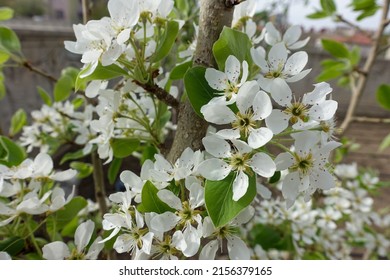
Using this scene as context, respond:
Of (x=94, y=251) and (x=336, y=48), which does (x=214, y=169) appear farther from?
(x=336, y=48)

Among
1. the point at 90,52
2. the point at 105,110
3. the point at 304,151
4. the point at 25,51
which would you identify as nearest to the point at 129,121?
the point at 105,110

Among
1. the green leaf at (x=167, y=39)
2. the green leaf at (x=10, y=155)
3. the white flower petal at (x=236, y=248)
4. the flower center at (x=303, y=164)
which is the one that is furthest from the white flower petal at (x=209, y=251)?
the green leaf at (x=10, y=155)

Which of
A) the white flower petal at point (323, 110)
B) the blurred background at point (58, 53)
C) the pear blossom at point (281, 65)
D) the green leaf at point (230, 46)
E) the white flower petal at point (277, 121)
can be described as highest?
the green leaf at point (230, 46)

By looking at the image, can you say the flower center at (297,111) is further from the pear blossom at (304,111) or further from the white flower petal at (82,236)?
the white flower petal at (82,236)

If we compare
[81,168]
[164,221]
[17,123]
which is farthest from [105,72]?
[17,123]

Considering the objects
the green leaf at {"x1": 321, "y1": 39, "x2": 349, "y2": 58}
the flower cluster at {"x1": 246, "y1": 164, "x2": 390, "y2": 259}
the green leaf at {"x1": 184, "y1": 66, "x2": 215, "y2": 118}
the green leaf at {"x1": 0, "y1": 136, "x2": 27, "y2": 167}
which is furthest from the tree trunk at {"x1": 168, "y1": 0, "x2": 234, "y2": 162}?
the green leaf at {"x1": 321, "y1": 39, "x2": 349, "y2": 58}

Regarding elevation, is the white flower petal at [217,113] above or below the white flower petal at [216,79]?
below

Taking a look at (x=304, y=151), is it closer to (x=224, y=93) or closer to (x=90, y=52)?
(x=224, y=93)
